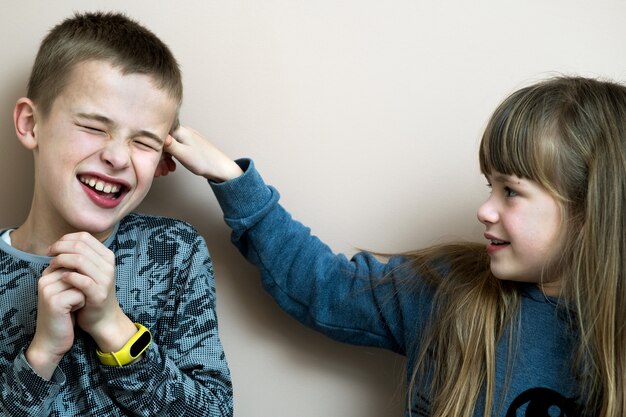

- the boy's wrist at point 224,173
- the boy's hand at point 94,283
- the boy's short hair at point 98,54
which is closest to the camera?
the boy's hand at point 94,283

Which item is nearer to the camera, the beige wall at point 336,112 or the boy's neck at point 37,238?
the boy's neck at point 37,238

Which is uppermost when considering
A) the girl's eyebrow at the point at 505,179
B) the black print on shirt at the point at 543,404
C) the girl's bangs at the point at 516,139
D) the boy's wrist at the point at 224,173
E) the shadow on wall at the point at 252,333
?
the girl's bangs at the point at 516,139

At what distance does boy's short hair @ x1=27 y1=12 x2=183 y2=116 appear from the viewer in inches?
43.0

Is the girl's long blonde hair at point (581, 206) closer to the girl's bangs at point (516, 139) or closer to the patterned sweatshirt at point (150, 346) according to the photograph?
the girl's bangs at point (516, 139)

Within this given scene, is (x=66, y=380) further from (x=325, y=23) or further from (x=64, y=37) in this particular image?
(x=325, y=23)

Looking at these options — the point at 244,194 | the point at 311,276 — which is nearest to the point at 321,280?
the point at 311,276

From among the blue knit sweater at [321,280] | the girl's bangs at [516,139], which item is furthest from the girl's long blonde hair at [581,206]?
the blue knit sweater at [321,280]

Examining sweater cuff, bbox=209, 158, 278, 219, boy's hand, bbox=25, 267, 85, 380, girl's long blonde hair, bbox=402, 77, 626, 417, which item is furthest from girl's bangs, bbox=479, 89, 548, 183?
boy's hand, bbox=25, 267, 85, 380

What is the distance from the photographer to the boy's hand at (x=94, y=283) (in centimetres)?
98

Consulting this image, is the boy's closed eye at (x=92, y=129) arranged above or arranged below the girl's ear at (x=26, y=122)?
above

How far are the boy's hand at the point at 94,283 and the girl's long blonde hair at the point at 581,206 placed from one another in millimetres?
477

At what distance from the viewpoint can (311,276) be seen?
1.20 meters

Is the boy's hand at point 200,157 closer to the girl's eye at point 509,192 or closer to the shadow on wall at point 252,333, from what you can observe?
the shadow on wall at point 252,333

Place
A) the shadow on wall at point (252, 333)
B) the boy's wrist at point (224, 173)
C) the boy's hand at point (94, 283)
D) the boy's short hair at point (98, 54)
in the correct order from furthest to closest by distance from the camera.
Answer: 1. the shadow on wall at point (252, 333)
2. the boy's wrist at point (224, 173)
3. the boy's short hair at point (98, 54)
4. the boy's hand at point (94, 283)
